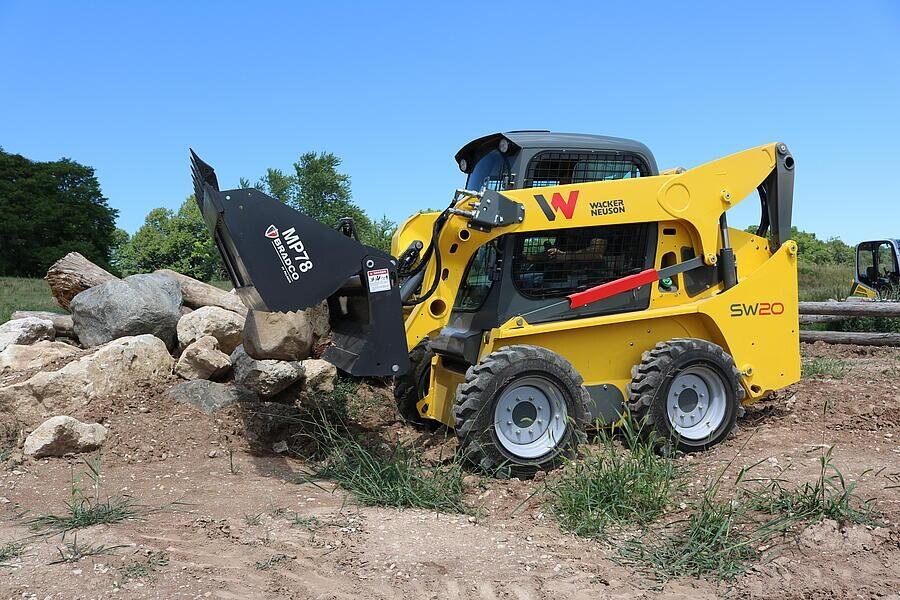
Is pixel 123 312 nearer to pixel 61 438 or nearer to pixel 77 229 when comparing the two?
pixel 61 438

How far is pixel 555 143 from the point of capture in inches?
246

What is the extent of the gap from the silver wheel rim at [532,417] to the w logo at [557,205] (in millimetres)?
1304

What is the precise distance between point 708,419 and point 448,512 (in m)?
2.68

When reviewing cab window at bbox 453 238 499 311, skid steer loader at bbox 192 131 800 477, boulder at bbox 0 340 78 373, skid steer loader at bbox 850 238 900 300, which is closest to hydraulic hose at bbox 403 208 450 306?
skid steer loader at bbox 192 131 800 477

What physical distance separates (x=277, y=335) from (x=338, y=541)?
12.1 feet

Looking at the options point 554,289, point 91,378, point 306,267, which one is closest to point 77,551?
point 306,267

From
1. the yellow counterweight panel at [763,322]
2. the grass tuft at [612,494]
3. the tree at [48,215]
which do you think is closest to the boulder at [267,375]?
the grass tuft at [612,494]

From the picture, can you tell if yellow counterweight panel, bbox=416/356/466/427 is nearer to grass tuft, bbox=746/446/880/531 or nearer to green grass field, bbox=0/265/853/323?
grass tuft, bbox=746/446/880/531

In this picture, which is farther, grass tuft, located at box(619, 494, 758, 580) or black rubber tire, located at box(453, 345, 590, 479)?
black rubber tire, located at box(453, 345, 590, 479)

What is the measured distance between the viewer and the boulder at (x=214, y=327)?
8.17 metres

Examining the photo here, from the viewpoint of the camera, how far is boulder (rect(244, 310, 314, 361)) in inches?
291

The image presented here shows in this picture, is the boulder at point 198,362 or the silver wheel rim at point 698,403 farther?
the boulder at point 198,362

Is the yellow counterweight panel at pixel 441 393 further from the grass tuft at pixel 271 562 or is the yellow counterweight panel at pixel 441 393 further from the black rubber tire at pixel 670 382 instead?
the grass tuft at pixel 271 562

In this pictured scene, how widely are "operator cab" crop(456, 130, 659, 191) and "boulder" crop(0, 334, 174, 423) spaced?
348 cm
